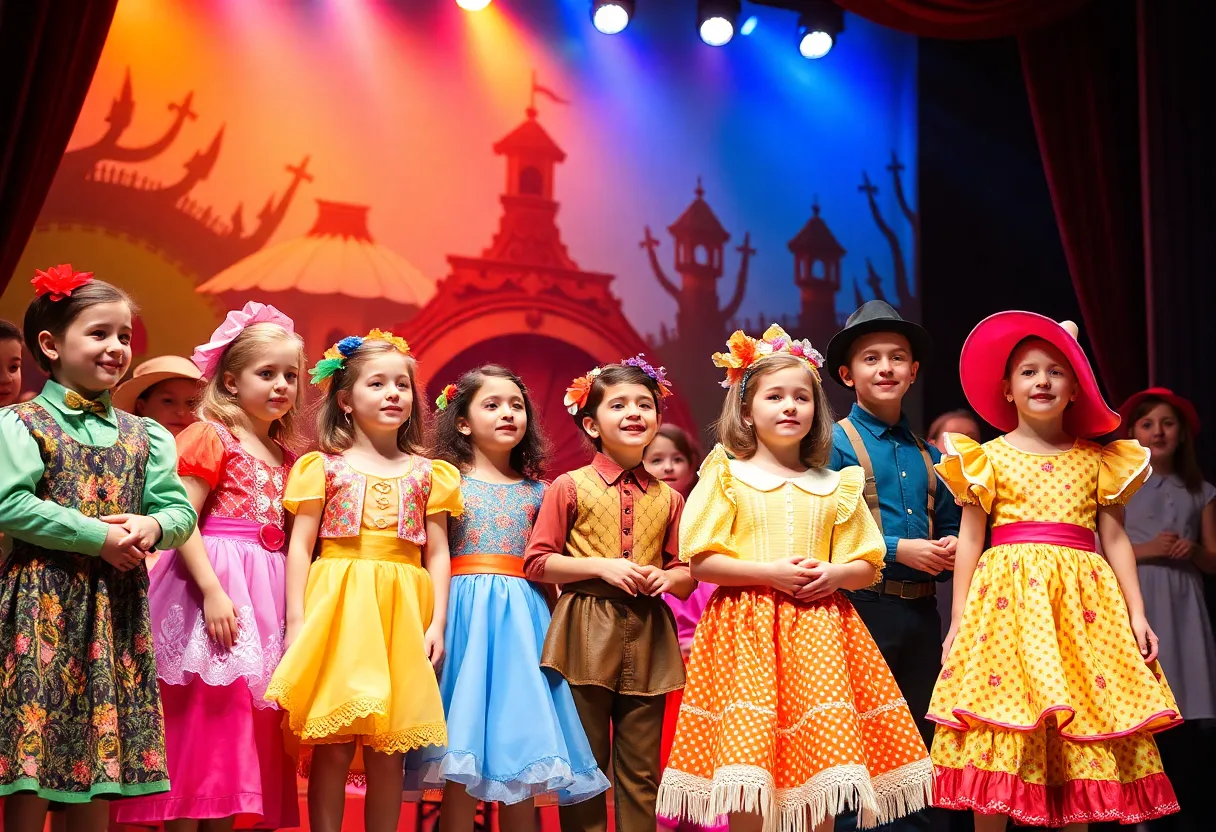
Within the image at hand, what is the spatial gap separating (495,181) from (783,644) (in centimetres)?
358

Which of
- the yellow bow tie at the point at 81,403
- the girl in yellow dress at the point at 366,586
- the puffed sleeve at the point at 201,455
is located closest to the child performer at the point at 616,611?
the girl in yellow dress at the point at 366,586

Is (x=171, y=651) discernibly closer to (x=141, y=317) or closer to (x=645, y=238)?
(x=141, y=317)

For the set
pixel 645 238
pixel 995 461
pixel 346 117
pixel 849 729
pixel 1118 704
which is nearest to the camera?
pixel 849 729

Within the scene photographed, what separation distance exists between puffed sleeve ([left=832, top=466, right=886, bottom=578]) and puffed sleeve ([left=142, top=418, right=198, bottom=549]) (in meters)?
1.72

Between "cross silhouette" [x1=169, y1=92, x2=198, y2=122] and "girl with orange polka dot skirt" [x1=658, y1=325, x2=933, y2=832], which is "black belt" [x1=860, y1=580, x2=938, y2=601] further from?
"cross silhouette" [x1=169, y1=92, x2=198, y2=122]

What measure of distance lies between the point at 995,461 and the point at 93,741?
99.6 inches

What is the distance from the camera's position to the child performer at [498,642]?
318 cm

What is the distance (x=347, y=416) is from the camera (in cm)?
357

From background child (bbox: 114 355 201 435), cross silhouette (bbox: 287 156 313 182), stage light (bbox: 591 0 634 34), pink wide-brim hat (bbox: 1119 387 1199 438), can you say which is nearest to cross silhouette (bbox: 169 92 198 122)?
cross silhouette (bbox: 287 156 313 182)

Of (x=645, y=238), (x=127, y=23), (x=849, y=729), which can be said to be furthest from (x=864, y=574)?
(x=127, y=23)

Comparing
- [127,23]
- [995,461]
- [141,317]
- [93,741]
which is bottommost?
[93,741]

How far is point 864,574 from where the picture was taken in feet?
10.5

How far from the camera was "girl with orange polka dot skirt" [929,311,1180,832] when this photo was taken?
3.16 meters

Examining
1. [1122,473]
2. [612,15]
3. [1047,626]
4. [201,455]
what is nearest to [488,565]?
[201,455]
